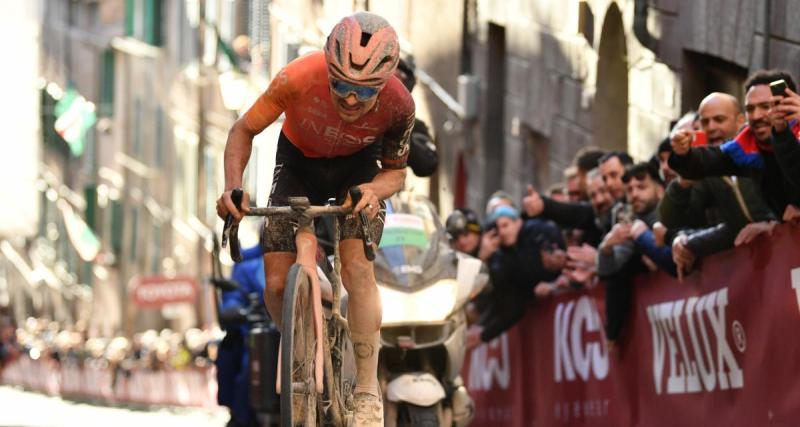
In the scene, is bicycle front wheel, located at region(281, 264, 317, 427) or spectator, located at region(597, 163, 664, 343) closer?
bicycle front wheel, located at region(281, 264, 317, 427)

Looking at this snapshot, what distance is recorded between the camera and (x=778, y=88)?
948 centimetres

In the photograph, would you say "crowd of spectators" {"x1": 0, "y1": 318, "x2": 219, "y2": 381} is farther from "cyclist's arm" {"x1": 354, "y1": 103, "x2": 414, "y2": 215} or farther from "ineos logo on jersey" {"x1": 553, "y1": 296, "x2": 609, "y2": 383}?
"cyclist's arm" {"x1": 354, "y1": 103, "x2": 414, "y2": 215}

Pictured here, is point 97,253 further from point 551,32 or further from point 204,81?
point 551,32

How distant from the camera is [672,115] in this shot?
60.2 ft

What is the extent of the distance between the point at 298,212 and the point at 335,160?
90 cm

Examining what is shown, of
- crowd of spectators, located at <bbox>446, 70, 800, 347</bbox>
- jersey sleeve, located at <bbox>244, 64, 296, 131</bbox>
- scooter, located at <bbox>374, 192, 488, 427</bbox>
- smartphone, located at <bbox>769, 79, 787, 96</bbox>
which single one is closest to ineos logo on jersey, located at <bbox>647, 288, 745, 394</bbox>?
crowd of spectators, located at <bbox>446, 70, 800, 347</bbox>

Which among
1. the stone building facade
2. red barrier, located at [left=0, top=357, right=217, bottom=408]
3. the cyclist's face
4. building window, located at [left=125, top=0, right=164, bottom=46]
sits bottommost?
red barrier, located at [left=0, top=357, right=217, bottom=408]

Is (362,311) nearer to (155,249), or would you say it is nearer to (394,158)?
(394,158)

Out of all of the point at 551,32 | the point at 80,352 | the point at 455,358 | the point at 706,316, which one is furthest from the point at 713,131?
the point at 80,352

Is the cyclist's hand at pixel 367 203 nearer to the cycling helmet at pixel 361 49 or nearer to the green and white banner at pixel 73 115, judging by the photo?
the cycling helmet at pixel 361 49

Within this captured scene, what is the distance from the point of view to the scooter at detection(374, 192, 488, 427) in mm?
11859

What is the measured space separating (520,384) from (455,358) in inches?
170

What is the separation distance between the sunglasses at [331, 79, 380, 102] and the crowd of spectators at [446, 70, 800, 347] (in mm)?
1603

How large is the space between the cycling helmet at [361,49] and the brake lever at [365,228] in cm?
50
